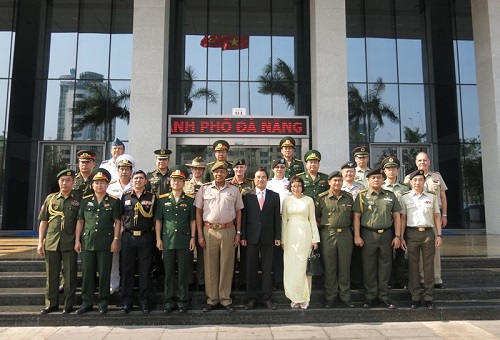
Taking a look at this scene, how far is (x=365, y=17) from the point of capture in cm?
1399

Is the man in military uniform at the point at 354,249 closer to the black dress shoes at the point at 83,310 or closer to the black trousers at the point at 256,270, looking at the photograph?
the black trousers at the point at 256,270

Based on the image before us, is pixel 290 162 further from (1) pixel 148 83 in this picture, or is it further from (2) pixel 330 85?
(1) pixel 148 83

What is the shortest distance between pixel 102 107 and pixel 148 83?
362cm

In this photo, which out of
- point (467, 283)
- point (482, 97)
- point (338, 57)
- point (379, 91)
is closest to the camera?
point (467, 283)

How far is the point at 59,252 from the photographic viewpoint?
5.32 metres

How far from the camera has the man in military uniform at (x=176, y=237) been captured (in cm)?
525

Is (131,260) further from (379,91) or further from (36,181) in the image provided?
(379,91)

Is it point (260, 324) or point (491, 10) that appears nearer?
point (260, 324)

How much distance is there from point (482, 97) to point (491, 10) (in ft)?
8.69

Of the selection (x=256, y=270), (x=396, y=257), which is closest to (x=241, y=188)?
(x=256, y=270)

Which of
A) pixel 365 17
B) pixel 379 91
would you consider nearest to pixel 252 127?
pixel 379 91

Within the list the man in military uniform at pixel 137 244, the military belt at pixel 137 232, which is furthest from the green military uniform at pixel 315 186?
the military belt at pixel 137 232

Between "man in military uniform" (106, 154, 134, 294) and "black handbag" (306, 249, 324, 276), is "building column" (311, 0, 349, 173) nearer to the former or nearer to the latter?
"black handbag" (306, 249, 324, 276)

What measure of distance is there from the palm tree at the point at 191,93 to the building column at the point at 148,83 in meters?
2.22
